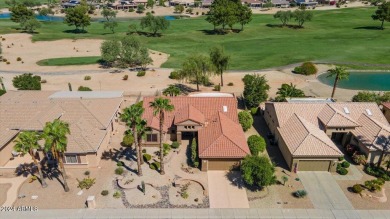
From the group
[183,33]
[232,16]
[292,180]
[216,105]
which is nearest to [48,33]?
[183,33]

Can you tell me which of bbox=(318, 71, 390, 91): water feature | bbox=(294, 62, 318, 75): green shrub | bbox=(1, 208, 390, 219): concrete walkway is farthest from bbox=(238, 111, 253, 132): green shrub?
bbox=(294, 62, 318, 75): green shrub

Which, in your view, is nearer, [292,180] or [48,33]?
[292,180]

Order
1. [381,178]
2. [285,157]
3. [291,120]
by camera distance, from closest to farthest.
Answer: [381,178]
[285,157]
[291,120]

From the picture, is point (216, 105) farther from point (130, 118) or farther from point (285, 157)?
point (130, 118)

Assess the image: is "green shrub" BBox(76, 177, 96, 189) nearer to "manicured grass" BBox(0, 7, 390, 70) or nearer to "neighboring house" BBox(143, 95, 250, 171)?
"neighboring house" BBox(143, 95, 250, 171)

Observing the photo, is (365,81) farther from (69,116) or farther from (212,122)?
(69,116)

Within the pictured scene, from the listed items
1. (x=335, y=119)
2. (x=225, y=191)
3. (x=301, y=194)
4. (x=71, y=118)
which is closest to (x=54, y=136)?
(x=71, y=118)
